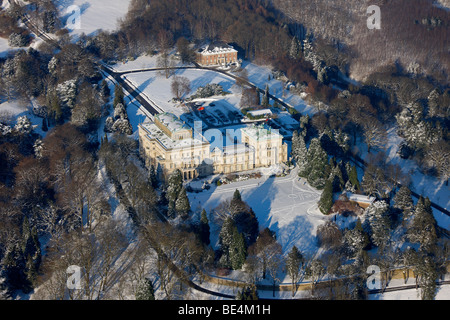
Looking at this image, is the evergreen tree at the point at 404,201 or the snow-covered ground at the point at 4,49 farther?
the snow-covered ground at the point at 4,49

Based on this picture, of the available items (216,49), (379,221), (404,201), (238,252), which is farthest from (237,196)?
(216,49)

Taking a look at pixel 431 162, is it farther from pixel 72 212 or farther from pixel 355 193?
pixel 72 212

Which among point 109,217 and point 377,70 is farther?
point 377,70

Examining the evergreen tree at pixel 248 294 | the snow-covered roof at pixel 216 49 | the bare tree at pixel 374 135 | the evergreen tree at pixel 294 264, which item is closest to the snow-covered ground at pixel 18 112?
the snow-covered roof at pixel 216 49

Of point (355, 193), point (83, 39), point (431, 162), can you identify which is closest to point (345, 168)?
point (355, 193)

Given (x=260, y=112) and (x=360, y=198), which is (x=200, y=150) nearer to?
(x=360, y=198)

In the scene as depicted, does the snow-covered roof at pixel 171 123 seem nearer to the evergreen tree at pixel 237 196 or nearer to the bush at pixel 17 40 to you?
the evergreen tree at pixel 237 196
